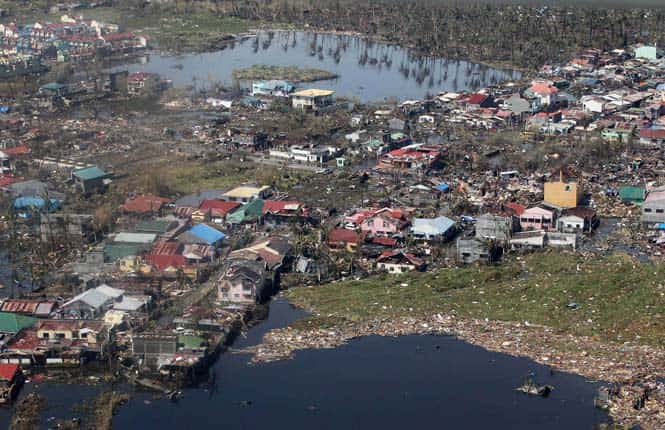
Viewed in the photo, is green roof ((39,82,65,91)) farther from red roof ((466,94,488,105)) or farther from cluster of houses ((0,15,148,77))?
red roof ((466,94,488,105))

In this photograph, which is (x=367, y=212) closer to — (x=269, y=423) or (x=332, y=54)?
(x=269, y=423)

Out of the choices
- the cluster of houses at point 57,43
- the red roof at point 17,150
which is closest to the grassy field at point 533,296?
the red roof at point 17,150

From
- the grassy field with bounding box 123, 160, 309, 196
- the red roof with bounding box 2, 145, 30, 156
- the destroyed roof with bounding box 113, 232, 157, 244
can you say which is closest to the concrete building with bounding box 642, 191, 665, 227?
the grassy field with bounding box 123, 160, 309, 196

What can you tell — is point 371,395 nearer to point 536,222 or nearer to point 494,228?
point 494,228

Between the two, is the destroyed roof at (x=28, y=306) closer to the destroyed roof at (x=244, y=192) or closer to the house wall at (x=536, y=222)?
the destroyed roof at (x=244, y=192)

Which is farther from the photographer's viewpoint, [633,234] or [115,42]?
[115,42]

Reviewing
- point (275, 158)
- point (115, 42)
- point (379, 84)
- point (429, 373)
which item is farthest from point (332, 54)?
point (429, 373)
